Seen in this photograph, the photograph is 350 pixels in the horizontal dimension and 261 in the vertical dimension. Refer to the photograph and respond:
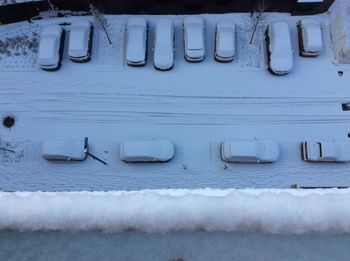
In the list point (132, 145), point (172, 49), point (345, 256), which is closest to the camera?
point (345, 256)

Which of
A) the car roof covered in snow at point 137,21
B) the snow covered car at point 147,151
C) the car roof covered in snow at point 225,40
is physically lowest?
the snow covered car at point 147,151

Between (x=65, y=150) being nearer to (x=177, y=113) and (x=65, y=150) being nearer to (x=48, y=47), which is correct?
(x=48, y=47)

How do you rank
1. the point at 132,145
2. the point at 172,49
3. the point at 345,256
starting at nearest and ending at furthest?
1. the point at 345,256
2. the point at 132,145
3. the point at 172,49

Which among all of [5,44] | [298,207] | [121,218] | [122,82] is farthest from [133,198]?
[5,44]

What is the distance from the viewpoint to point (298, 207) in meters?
3.97

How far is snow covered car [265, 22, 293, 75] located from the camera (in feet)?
36.9

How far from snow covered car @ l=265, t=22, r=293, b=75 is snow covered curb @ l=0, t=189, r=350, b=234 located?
300 inches

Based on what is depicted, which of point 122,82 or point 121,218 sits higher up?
point 122,82

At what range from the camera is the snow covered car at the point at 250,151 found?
10.6 meters

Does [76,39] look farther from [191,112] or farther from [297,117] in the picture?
[297,117]

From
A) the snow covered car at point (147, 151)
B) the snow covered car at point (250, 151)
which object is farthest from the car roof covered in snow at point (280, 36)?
the snow covered car at point (147, 151)

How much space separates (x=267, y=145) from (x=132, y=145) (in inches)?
122

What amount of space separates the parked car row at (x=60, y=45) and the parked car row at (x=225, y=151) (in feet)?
6.66

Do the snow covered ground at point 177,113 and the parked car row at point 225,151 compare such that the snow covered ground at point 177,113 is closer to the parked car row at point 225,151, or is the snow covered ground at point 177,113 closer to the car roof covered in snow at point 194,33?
the parked car row at point 225,151
